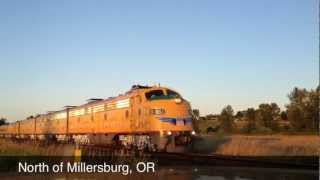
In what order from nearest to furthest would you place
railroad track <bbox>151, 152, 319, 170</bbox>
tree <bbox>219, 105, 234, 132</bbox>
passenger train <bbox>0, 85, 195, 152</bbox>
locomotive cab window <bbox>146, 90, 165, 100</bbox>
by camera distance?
railroad track <bbox>151, 152, 319, 170</bbox>
passenger train <bbox>0, 85, 195, 152</bbox>
locomotive cab window <bbox>146, 90, 165, 100</bbox>
tree <bbox>219, 105, 234, 132</bbox>

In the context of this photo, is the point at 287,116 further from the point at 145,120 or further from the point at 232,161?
the point at 232,161

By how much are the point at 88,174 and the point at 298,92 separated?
54.1m

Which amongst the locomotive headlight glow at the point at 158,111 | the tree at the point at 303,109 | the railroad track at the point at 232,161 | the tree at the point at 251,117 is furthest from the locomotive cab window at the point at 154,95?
the tree at the point at 251,117

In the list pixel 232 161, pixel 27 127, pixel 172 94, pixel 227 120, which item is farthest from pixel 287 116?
pixel 232 161

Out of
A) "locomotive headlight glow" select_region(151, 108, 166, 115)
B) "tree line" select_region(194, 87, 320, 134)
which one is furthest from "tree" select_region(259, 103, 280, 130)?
"locomotive headlight glow" select_region(151, 108, 166, 115)

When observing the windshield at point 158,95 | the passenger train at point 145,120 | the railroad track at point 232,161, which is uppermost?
the windshield at point 158,95

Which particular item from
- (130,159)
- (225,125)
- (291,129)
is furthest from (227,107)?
(130,159)

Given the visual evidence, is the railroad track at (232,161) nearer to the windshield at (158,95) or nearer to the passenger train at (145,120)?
the passenger train at (145,120)

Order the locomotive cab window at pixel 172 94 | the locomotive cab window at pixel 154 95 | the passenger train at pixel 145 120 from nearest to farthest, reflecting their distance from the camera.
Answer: the passenger train at pixel 145 120
the locomotive cab window at pixel 154 95
the locomotive cab window at pixel 172 94

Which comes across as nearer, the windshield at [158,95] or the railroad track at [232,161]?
the railroad track at [232,161]

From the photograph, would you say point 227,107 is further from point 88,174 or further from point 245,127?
point 88,174

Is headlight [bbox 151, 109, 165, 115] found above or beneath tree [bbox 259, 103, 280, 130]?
beneath

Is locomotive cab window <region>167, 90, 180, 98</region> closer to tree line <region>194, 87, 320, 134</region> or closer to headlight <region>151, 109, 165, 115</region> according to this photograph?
headlight <region>151, 109, 165, 115</region>

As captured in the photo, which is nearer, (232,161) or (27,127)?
(232,161)
